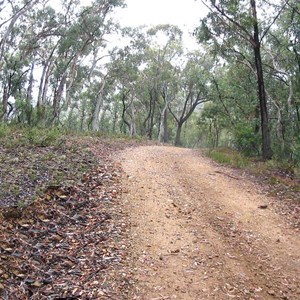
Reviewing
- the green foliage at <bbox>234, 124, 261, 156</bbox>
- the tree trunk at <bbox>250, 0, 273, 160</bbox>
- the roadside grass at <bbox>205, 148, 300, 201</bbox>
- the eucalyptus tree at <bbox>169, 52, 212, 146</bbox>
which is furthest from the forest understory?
the eucalyptus tree at <bbox>169, 52, 212, 146</bbox>

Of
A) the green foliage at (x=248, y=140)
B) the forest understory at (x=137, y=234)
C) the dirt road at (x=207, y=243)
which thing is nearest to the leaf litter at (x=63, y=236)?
the forest understory at (x=137, y=234)

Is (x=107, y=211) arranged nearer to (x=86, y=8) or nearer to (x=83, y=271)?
(x=83, y=271)

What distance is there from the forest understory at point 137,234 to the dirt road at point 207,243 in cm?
2

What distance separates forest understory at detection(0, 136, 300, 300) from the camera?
175 inches

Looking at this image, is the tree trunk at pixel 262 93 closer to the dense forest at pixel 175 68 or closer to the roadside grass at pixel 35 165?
the dense forest at pixel 175 68

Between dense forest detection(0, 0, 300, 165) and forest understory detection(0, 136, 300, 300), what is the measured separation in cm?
606

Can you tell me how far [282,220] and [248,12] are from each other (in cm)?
967

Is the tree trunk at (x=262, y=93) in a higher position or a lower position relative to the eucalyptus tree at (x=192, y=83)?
lower

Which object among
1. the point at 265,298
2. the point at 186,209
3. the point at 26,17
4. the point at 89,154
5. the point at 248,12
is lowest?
the point at 265,298

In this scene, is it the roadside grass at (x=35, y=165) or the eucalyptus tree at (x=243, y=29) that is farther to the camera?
the eucalyptus tree at (x=243, y=29)

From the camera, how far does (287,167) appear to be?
1130 centimetres

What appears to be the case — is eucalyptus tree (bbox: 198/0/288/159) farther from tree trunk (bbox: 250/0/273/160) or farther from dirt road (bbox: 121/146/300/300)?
dirt road (bbox: 121/146/300/300)

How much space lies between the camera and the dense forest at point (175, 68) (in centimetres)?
1445

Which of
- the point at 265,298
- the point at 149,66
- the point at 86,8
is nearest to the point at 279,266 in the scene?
the point at 265,298
